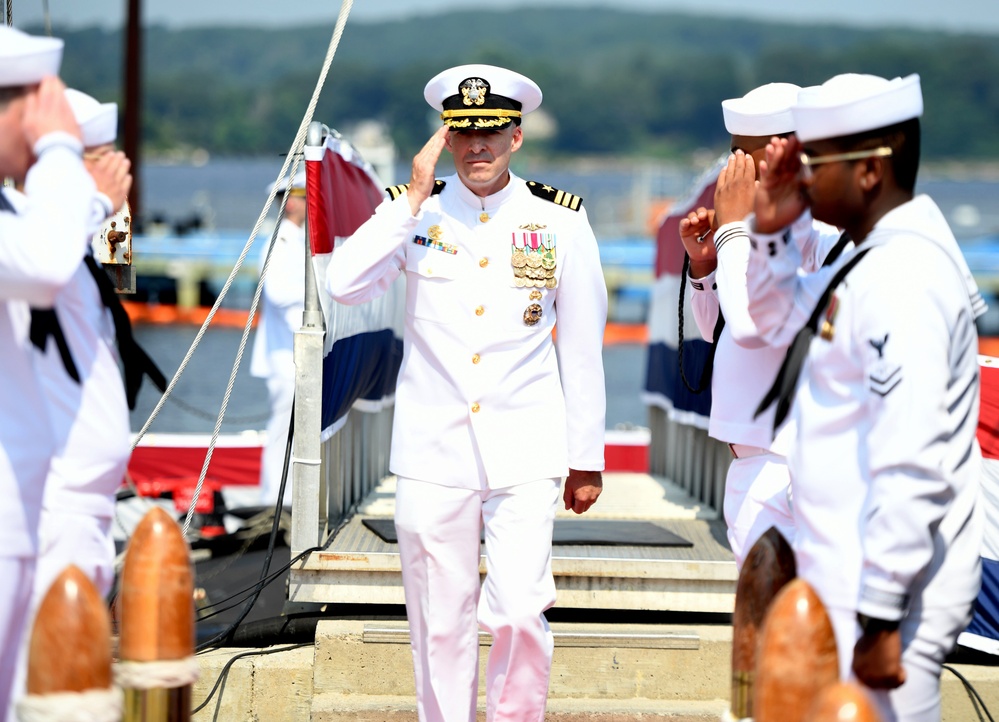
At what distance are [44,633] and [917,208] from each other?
6.67 feet

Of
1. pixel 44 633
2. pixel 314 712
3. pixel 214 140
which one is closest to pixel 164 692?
pixel 44 633

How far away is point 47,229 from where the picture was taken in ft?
9.71

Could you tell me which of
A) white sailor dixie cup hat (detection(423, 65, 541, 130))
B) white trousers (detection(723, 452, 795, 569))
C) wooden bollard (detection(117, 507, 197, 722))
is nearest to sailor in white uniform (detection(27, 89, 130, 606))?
wooden bollard (detection(117, 507, 197, 722))

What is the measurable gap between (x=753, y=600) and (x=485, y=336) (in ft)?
5.35

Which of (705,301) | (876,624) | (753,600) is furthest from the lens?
(705,301)

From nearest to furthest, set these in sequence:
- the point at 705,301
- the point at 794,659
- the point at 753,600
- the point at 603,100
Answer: the point at 794,659
the point at 753,600
the point at 705,301
the point at 603,100

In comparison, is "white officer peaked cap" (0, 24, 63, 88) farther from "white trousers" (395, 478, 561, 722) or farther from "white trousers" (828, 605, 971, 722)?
"white trousers" (828, 605, 971, 722)

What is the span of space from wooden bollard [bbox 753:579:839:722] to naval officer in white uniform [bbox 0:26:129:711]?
1587 millimetres

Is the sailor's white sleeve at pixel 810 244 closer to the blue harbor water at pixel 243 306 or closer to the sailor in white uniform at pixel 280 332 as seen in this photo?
the blue harbor water at pixel 243 306

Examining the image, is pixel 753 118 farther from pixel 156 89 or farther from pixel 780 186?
pixel 156 89

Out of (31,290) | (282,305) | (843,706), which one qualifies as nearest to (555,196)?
(31,290)

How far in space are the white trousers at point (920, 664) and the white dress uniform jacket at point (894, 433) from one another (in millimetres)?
29

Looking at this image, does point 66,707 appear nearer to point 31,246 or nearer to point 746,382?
point 31,246

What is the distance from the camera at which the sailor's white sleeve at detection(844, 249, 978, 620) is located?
282 centimetres
